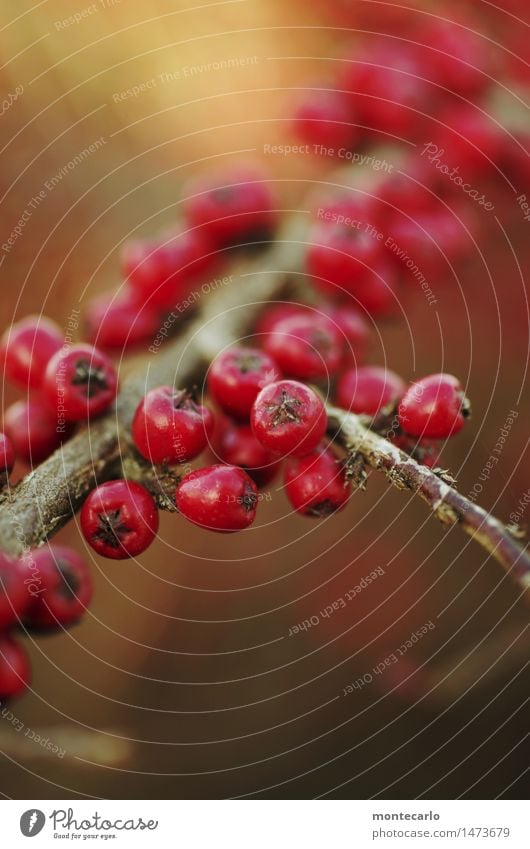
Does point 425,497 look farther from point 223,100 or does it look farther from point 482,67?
point 223,100

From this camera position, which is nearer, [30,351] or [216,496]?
[216,496]

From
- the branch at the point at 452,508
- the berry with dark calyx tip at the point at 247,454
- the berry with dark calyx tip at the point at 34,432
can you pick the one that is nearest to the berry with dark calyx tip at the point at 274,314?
the berry with dark calyx tip at the point at 247,454

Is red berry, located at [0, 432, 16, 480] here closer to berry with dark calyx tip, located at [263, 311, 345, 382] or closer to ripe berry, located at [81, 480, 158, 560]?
ripe berry, located at [81, 480, 158, 560]

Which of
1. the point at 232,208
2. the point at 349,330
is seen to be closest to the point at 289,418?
the point at 349,330

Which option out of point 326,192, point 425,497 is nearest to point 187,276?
point 326,192

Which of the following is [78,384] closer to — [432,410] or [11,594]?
A: [11,594]
